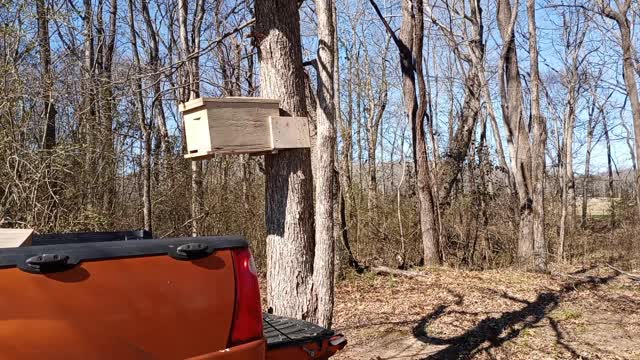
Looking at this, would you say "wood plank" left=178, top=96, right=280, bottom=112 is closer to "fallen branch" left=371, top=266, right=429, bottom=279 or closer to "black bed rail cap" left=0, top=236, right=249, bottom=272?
"black bed rail cap" left=0, top=236, right=249, bottom=272

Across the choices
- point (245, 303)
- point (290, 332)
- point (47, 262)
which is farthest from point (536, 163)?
point (47, 262)

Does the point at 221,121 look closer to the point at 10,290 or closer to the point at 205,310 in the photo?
the point at 205,310

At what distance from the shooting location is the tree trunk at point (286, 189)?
4.20 m

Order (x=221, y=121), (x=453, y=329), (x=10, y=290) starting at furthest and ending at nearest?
1. (x=453, y=329)
2. (x=221, y=121)
3. (x=10, y=290)

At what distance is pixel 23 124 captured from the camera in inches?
315

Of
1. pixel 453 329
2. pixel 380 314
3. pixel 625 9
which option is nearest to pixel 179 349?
pixel 453 329

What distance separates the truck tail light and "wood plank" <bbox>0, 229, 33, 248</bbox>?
1.10 metres

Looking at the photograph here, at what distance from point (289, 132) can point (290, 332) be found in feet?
4.74

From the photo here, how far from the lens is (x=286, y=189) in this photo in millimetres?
4211

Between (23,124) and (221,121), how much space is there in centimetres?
554

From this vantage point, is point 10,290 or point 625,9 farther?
point 625,9

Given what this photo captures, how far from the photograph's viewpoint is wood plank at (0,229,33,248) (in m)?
2.74

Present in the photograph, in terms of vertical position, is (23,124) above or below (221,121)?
above

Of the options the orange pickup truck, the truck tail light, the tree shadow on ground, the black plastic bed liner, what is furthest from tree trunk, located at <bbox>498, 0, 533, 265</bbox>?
the orange pickup truck
